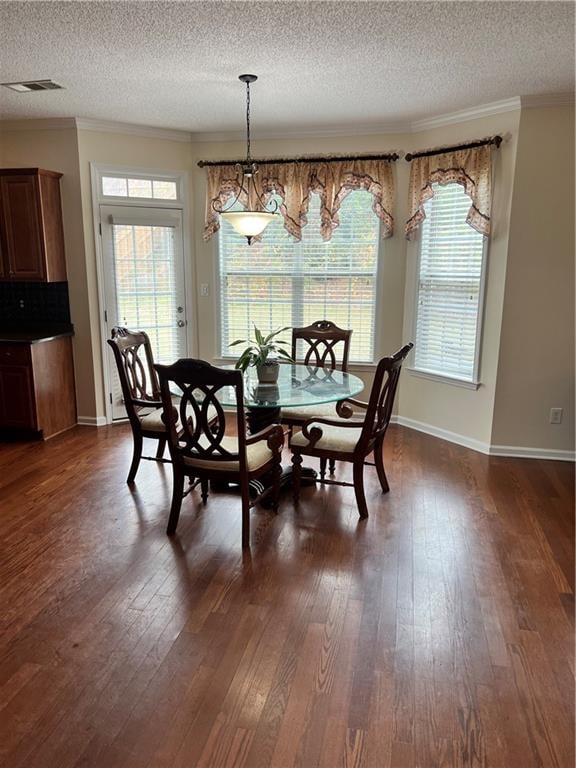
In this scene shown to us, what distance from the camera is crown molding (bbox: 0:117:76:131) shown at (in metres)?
4.51

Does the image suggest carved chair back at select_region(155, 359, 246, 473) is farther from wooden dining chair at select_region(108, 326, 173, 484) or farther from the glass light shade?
the glass light shade

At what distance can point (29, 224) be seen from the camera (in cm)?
449

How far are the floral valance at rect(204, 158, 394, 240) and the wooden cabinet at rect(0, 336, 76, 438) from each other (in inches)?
73.8

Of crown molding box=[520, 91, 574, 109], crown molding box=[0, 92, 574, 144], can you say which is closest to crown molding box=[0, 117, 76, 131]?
crown molding box=[0, 92, 574, 144]

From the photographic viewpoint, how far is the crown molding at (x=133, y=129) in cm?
455

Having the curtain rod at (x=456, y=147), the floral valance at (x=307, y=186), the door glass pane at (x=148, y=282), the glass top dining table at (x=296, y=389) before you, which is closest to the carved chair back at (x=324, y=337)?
the glass top dining table at (x=296, y=389)

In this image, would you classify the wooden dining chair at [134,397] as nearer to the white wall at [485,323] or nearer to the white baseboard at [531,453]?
the white wall at [485,323]

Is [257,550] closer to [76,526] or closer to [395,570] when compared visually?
[395,570]

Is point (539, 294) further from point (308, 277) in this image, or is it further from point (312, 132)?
point (312, 132)

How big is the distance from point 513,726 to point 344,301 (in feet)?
12.6

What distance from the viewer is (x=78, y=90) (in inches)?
147

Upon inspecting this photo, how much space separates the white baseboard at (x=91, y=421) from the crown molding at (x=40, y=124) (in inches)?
101

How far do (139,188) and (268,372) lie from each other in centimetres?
261

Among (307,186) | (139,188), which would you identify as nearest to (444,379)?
(307,186)
